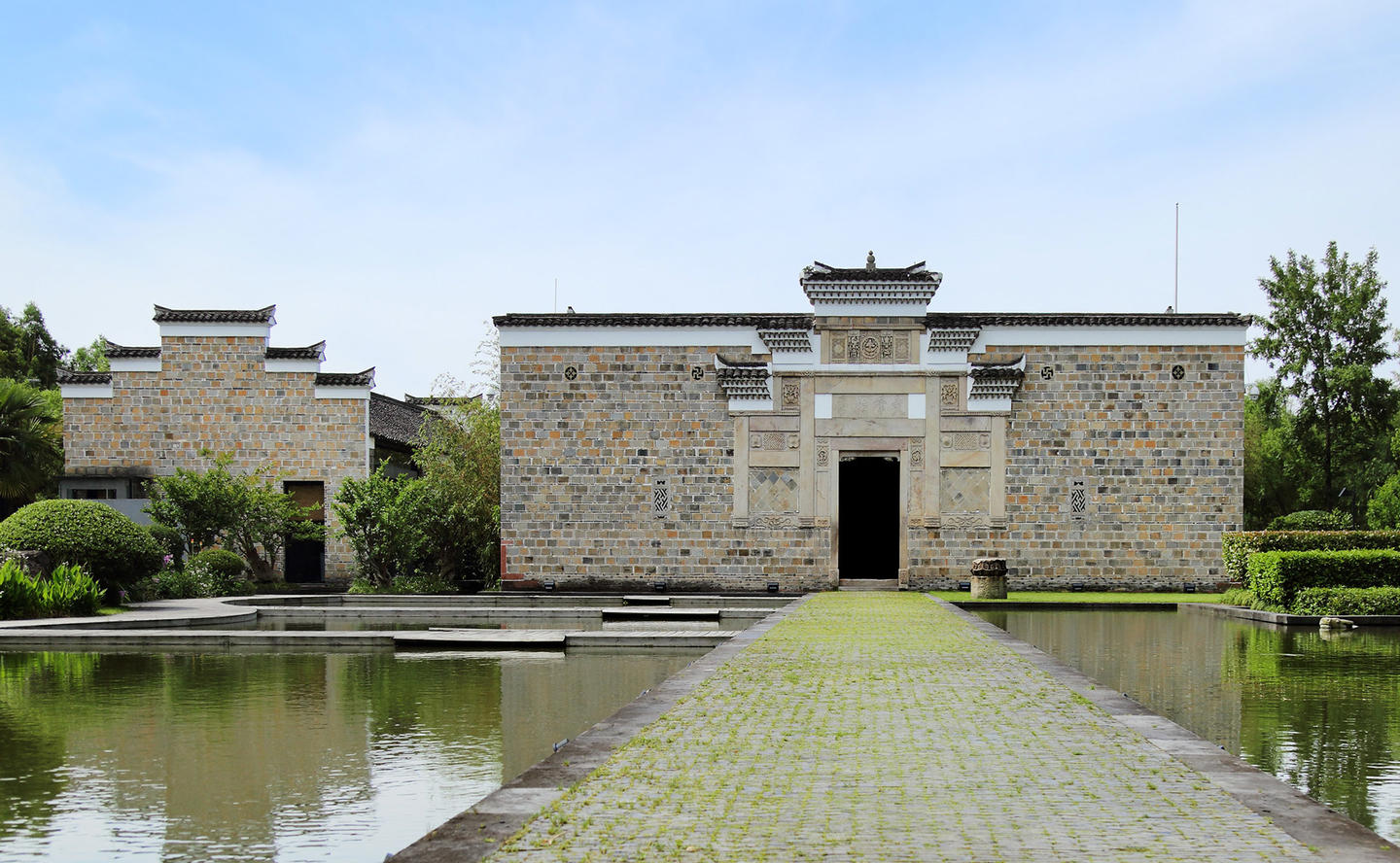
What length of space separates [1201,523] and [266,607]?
16232mm

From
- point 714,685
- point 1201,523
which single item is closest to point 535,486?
point 1201,523

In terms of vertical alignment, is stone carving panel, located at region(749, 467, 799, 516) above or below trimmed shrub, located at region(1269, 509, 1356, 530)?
above

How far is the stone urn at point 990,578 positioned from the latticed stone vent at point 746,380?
5.00m

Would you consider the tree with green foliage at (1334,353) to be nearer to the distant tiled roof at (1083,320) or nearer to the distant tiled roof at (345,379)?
the distant tiled roof at (1083,320)

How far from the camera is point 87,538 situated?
17.9 meters

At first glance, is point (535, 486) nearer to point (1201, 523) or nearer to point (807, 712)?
point (1201, 523)

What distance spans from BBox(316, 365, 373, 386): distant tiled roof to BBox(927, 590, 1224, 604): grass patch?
1173cm

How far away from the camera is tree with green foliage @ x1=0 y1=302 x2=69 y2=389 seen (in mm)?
38625

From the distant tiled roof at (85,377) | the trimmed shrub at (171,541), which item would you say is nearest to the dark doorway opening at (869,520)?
the trimmed shrub at (171,541)

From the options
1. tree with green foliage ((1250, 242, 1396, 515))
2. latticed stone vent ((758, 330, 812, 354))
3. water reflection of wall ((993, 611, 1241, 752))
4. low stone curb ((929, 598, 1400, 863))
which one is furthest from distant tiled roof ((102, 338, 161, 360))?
tree with green foliage ((1250, 242, 1396, 515))

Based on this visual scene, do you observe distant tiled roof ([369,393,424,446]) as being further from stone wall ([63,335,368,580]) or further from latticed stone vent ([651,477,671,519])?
latticed stone vent ([651,477,671,519])

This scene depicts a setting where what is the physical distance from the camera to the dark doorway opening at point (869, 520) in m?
24.4

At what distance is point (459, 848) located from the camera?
4422 mm

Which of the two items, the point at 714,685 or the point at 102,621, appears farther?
the point at 102,621
